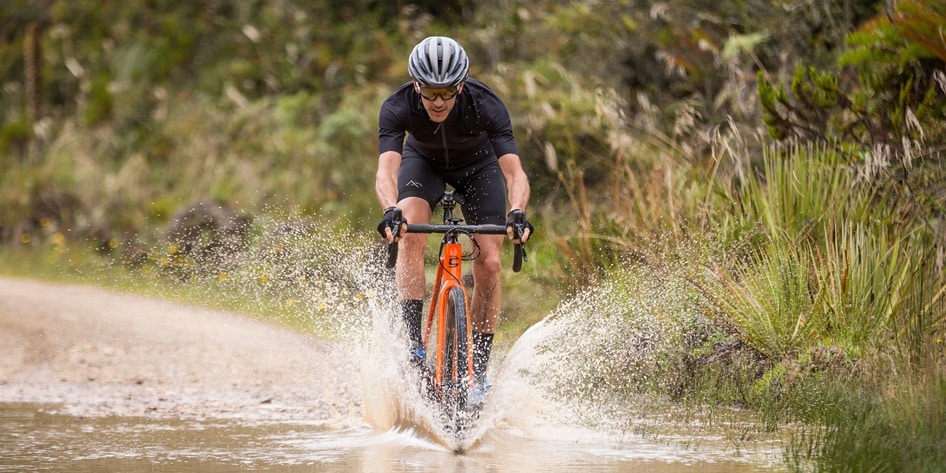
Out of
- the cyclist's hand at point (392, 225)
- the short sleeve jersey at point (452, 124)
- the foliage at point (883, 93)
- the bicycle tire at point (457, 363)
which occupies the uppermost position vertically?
the foliage at point (883, 93)

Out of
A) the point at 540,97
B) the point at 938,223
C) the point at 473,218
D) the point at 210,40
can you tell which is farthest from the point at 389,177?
the point at 210,40

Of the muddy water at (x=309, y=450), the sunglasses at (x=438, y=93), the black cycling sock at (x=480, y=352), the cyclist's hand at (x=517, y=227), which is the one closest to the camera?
the muddy water at (x=309, y=450)

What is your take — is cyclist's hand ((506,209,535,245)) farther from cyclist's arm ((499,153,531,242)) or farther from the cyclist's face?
the cyclist's face

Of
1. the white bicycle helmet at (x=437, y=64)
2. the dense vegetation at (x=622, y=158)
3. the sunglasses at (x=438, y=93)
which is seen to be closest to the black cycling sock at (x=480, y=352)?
the dense vegetation at (x=622, y=158)

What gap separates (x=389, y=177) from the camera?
6.70 metres

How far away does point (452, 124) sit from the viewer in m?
6.98

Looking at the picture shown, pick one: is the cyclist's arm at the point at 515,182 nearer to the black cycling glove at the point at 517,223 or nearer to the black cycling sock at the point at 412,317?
the black cycling glove at the point at 517,223

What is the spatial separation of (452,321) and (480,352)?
1.46 feet

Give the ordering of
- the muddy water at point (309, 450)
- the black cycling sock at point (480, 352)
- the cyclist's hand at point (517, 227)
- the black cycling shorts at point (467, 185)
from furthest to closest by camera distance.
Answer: the black cycling shorts at point (467, 185), the black cycling sock at point (480, 352), the cyclist's hand at point (517, 227), the muddy water at point (309, 450)

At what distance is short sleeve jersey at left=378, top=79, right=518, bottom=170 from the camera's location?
6.85 metres

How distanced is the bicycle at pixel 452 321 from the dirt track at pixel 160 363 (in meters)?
1.19

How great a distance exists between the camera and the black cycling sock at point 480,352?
6676mm

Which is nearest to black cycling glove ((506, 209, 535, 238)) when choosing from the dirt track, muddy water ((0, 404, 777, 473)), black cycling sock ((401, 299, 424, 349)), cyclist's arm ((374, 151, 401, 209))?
cyclist's arm ((374, 151, 401, 209))

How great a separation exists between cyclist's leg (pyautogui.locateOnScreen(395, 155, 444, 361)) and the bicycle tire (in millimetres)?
421
